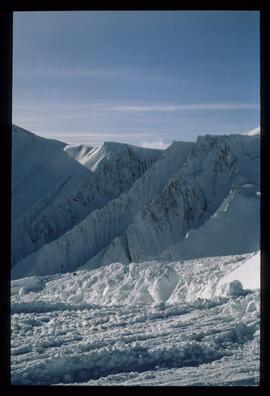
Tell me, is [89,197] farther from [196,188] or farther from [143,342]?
[143,342]

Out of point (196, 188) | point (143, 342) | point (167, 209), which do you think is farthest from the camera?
point (196, 188)

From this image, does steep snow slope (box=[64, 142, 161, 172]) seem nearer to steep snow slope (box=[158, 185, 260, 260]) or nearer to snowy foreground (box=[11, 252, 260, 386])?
steep snow slope (box=[158, 185, 260, 260])

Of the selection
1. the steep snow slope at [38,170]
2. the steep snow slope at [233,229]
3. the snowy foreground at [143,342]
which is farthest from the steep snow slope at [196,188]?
the steep snow slope at [38,170]

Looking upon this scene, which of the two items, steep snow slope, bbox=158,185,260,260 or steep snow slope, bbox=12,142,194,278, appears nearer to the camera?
steep snow slope, bbox=158,185,260,260

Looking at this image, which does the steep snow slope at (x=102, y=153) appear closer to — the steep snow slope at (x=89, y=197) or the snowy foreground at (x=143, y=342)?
the steep snow slope at (x=89, y=197)

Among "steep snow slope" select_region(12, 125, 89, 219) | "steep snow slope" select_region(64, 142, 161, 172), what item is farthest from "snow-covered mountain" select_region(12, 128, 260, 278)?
"steep snow slope" select_region(12, 125, 89, 219)

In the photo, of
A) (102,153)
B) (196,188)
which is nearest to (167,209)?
(196,188)
